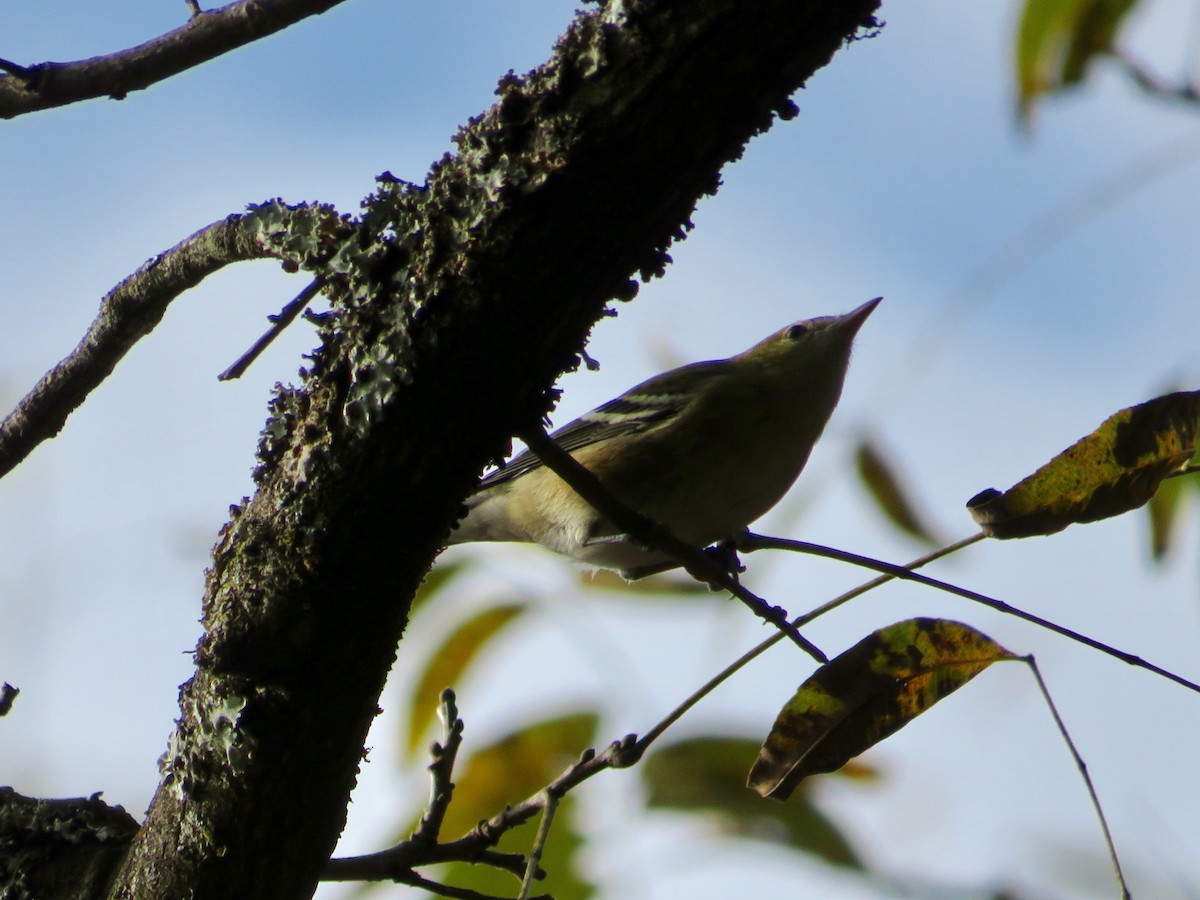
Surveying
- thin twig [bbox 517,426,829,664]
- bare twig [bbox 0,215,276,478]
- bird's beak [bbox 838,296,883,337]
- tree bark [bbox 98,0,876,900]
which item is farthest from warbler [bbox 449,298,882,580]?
tree bark [bbox 98,0,876,900]

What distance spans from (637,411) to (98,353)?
9.44ft

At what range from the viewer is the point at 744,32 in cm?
167

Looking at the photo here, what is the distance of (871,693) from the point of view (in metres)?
2.11

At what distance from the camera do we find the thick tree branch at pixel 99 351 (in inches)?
100.0

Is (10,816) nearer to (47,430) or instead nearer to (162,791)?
(162,791)

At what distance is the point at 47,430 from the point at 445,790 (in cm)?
117

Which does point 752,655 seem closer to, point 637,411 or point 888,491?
point 888,491

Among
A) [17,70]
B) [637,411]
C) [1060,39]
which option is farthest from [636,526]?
[637,411]

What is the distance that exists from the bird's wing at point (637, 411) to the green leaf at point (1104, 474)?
282 cm

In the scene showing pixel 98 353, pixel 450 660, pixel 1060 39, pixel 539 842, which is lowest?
pixel 539 842

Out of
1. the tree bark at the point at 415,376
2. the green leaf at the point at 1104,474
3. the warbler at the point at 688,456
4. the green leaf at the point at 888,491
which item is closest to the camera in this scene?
the tree bark at the point at 415,376

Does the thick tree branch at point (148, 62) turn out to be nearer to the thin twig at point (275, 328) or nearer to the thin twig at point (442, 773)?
the thin twig at point (275, 328)

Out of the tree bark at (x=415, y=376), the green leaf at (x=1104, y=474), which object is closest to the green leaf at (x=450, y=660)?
the tree bark at (x=415, y=376)

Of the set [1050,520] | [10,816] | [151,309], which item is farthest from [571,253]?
[10,816]
